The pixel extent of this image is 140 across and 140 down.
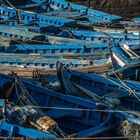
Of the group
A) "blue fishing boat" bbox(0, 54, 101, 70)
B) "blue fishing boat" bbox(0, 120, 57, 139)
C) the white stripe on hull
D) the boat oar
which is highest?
the white stripe on hull

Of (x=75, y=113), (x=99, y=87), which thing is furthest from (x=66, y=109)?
(x=99, y=87)

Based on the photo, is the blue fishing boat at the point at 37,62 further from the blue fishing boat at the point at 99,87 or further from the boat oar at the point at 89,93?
the boat oar at the point at 89,93

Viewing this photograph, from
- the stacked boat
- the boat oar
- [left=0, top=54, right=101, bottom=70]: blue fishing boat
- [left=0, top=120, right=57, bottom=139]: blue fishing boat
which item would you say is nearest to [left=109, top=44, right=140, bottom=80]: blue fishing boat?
the stacked boat

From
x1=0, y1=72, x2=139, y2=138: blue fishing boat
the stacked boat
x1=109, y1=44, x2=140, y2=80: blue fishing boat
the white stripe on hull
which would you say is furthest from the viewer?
the white stripe on hull

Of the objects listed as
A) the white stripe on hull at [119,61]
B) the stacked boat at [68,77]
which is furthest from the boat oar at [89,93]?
the white stripe on hull at [119,61]

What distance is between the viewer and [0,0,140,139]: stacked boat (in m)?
8.52

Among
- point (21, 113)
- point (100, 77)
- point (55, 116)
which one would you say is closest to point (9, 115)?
point (21, 113)

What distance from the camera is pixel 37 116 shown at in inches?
332

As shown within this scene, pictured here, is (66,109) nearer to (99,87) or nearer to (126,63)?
(99,87)

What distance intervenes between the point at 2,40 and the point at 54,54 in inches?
88.9

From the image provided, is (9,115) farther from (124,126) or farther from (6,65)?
(6,65)

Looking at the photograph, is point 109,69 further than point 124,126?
Yes

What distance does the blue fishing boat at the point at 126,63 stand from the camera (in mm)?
11398

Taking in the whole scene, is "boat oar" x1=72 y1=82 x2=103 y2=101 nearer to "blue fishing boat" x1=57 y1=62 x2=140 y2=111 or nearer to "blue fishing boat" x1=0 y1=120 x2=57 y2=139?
"blue fishing boat" x1=57 y1=62 x2=140 y2=111
